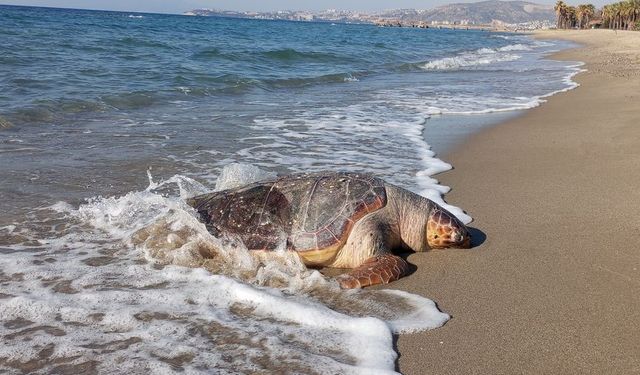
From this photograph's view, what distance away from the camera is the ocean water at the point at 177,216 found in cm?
290

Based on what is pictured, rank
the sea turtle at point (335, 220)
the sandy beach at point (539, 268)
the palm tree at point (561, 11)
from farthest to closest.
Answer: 1. the palm tree at point (561, 11)
2. the sea turtle at point (335, 220)
3. the sandy beach at point (539, 268)

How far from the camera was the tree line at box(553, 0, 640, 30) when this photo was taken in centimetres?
7694

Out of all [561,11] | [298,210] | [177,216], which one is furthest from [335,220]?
[561,11]

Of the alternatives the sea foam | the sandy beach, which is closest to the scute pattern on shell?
the sea foam

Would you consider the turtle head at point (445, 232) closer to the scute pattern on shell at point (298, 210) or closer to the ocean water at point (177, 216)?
the scute pattern on shell at point (298, 210)

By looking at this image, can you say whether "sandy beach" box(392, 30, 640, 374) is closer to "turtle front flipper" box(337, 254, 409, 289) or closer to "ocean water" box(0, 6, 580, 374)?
"turtle front flipper" box(337, 254, 409, 289)

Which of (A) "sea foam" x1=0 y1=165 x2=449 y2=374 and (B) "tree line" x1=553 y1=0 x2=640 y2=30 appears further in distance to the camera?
(B) "tree line" x1=553 y1=0 x2=640 y2=30

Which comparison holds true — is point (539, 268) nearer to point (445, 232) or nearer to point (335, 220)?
point (445, 232)

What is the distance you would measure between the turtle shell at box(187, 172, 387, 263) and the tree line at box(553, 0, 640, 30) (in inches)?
3084

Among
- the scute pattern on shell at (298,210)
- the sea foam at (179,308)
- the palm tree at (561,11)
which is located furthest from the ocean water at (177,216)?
the palm tree at (561,11)

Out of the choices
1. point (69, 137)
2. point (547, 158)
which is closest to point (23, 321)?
point (69, 137)

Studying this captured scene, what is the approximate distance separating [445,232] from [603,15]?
103 m

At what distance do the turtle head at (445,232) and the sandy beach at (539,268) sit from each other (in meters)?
0.08

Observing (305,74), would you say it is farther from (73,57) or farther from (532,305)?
(532,305)
